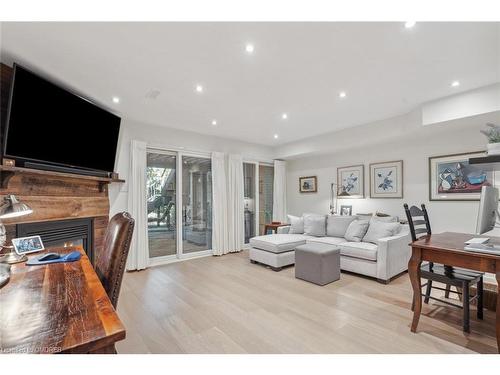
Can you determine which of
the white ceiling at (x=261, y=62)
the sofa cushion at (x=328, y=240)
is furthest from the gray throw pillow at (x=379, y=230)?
the white ceiling at (x=261, y=62)

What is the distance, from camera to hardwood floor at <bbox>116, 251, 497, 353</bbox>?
1.97 metres

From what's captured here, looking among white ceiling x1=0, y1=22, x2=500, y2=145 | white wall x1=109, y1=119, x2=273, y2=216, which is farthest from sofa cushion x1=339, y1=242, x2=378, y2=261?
white wall x1=109, y1=119, x2=273, y2=216

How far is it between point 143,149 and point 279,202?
347 centimetres

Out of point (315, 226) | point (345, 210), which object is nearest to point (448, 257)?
point (315, 226)

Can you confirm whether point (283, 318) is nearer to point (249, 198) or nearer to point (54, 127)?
point (54, 127)

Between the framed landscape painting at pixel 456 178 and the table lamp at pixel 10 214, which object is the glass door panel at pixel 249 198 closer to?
the framed landscape painting at pixel 456 178

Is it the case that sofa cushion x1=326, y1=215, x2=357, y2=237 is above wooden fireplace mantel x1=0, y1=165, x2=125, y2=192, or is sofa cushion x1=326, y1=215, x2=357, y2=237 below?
below

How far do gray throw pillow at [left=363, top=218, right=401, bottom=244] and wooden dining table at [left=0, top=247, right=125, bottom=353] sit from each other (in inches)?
149

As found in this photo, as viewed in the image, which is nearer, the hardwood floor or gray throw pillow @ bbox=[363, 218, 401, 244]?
the hardwood floor

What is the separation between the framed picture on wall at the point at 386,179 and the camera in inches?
173

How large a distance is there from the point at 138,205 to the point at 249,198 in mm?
2667

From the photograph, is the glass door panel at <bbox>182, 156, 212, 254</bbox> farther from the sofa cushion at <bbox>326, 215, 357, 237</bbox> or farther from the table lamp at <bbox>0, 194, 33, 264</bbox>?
the table lamp at <bbox>0, 194, 33, 264</bbox>

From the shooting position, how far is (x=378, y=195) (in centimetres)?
467

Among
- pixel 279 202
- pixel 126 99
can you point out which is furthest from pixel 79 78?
pixel 279 202
